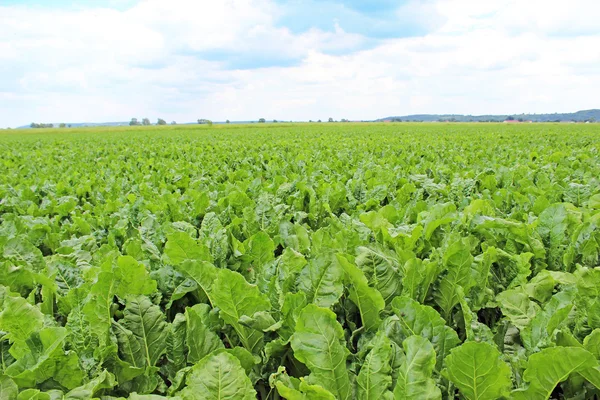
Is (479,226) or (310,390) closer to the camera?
(310,390)

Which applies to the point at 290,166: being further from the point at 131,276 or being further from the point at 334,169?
the point at 131,276

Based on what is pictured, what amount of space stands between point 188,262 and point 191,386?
0.64 m

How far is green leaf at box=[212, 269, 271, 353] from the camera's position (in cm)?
167

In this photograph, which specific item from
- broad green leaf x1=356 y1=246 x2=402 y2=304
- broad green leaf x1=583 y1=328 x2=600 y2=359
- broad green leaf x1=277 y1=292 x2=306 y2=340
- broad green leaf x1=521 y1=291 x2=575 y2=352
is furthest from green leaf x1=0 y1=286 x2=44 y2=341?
broad green leaf x1=583 y1=328 x2=600 y2=359

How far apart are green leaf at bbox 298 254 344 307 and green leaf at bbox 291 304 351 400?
12.3 inches

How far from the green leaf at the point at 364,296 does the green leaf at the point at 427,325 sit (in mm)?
129

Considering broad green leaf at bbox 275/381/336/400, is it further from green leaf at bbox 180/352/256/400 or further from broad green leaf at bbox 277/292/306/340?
broad green leaf at bbox 277/292/306/340

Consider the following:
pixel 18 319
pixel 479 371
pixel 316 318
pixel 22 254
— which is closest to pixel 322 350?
pixel 316 318

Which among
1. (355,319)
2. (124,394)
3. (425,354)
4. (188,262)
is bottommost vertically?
(124,394)

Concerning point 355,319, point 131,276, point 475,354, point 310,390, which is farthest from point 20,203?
point 475,354

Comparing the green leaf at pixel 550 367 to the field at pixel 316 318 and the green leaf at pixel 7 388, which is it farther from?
the green leaf at pixel 7 388

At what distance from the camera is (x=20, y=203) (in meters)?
5.27

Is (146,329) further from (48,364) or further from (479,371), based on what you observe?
(479,371)

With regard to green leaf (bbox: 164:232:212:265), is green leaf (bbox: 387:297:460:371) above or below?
below
